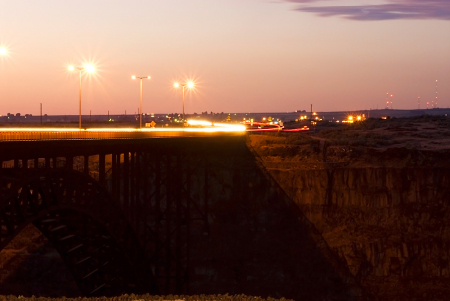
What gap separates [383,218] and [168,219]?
20.5 metres

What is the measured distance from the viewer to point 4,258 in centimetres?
5206

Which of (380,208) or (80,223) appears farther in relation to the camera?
(380,208)

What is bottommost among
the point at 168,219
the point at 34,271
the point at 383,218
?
the point at 34,271

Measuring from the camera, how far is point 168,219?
44.9 meters

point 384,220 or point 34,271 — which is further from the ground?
point 384,220

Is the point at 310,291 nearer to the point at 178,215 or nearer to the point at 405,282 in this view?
the point at 405,282

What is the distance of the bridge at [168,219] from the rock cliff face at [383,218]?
4.27ft

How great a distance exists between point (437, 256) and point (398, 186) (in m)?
6.74

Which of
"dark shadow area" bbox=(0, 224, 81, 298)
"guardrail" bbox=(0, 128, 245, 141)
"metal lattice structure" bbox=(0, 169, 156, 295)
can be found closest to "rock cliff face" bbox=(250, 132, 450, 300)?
"guardrail" bbox=(0, 128, 245, 141)

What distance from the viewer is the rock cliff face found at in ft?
175

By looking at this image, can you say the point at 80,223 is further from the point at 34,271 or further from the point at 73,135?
the point at 34,271

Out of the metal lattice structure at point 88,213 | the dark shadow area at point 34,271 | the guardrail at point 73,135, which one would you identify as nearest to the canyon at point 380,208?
the metal lattice structure at point 88,213

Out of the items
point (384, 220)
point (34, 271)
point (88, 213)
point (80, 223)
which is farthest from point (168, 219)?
point (384, 220)

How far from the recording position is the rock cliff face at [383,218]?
53.5 m
